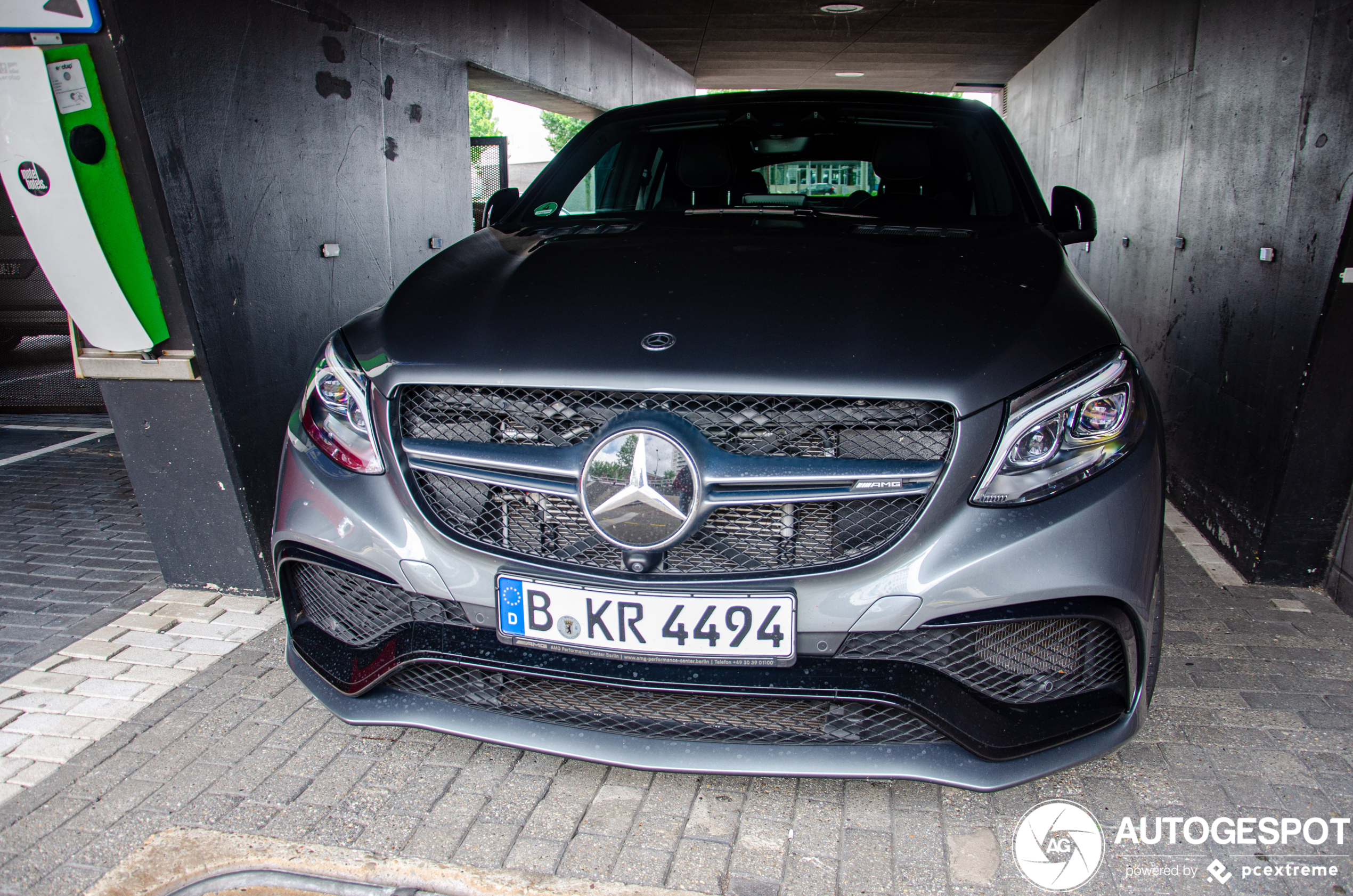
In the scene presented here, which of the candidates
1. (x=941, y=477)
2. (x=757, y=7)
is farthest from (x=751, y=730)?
(x=757, y=7)

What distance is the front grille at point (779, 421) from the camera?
1686 millimetres

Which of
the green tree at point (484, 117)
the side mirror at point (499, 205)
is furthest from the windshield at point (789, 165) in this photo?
the green tree at point (484, 117)

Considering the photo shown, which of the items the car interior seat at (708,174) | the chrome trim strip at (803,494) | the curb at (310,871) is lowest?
the curb at (310,871)

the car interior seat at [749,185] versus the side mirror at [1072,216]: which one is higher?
the car interior seat at [749,185]

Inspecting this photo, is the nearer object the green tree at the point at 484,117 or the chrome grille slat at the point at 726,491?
the chrome grille slat at the point at 726,491

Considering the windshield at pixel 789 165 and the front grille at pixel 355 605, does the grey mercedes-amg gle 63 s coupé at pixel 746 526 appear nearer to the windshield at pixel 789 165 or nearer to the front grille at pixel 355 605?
the front grille at pixel 355 605

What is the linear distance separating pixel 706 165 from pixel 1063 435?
67.0 inches

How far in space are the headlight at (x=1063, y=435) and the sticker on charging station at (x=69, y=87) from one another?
2694mm

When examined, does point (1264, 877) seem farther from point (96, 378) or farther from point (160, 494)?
point (96, 378)

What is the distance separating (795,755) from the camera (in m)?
1.67

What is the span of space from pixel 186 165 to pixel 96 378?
0.78m

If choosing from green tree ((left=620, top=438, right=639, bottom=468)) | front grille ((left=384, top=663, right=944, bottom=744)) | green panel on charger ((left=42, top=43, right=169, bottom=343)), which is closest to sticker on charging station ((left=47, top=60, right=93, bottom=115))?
green panel on charger ((left=42, top=43, right=169, bottom=343))

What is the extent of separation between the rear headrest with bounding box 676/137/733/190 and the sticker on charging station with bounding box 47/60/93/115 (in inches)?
69.4

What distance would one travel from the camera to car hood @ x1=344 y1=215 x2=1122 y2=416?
1708 millimetres
